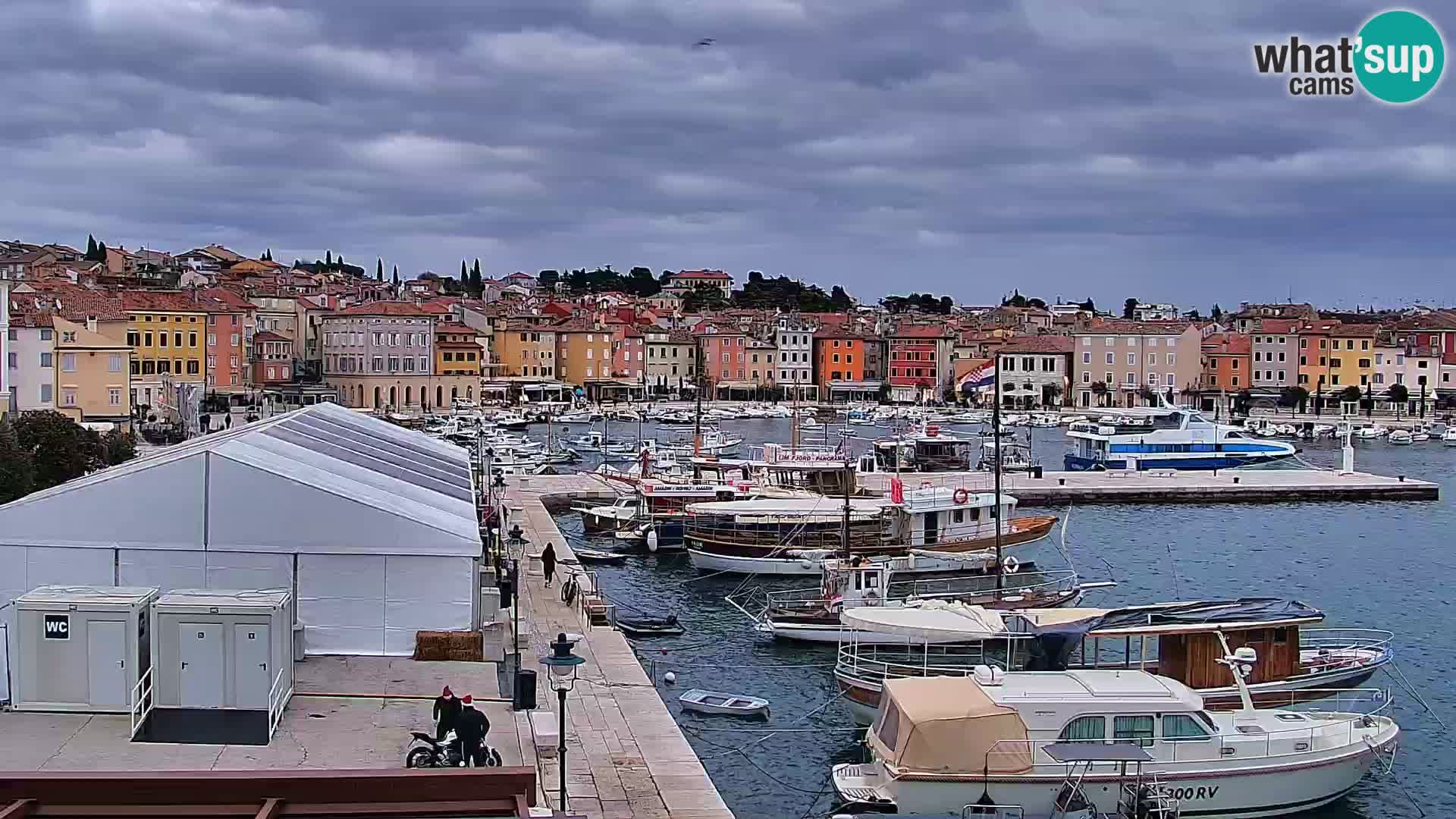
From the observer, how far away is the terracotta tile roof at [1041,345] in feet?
344

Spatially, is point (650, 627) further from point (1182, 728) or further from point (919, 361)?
point (919, 361)

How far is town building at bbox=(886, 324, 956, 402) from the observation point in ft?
366

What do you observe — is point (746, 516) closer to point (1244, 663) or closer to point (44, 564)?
point (1244, 663)

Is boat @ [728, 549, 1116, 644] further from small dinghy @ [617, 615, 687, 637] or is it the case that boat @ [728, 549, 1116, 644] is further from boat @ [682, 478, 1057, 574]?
small dinghy @ [617, 615, 687, 637]

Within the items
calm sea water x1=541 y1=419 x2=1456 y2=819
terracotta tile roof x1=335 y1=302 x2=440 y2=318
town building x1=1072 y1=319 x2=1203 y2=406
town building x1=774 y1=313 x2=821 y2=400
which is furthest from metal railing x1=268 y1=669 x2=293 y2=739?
town building x1=774 y1=313 x2=821 y2=400

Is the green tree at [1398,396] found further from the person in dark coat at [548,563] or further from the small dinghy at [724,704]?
the small dinghy at [724,704]

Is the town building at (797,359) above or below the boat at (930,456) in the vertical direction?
above

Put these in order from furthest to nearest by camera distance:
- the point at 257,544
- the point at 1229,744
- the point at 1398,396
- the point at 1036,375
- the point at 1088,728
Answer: the point at 1036,375, the point at 1398,396, the point at 257,544, the point at 1229,744, the point at 1088,728

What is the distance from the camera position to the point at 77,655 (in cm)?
1293

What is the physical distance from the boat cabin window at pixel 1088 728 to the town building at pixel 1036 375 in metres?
89.8

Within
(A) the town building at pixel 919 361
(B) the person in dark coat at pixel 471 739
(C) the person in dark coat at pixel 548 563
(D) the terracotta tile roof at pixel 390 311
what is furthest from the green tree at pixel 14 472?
(A) the town building at pixel 919 361

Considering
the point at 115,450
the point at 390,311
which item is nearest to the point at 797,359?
the point at 390,311

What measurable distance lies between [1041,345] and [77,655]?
96.5m

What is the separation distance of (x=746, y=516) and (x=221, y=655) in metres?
20.9
